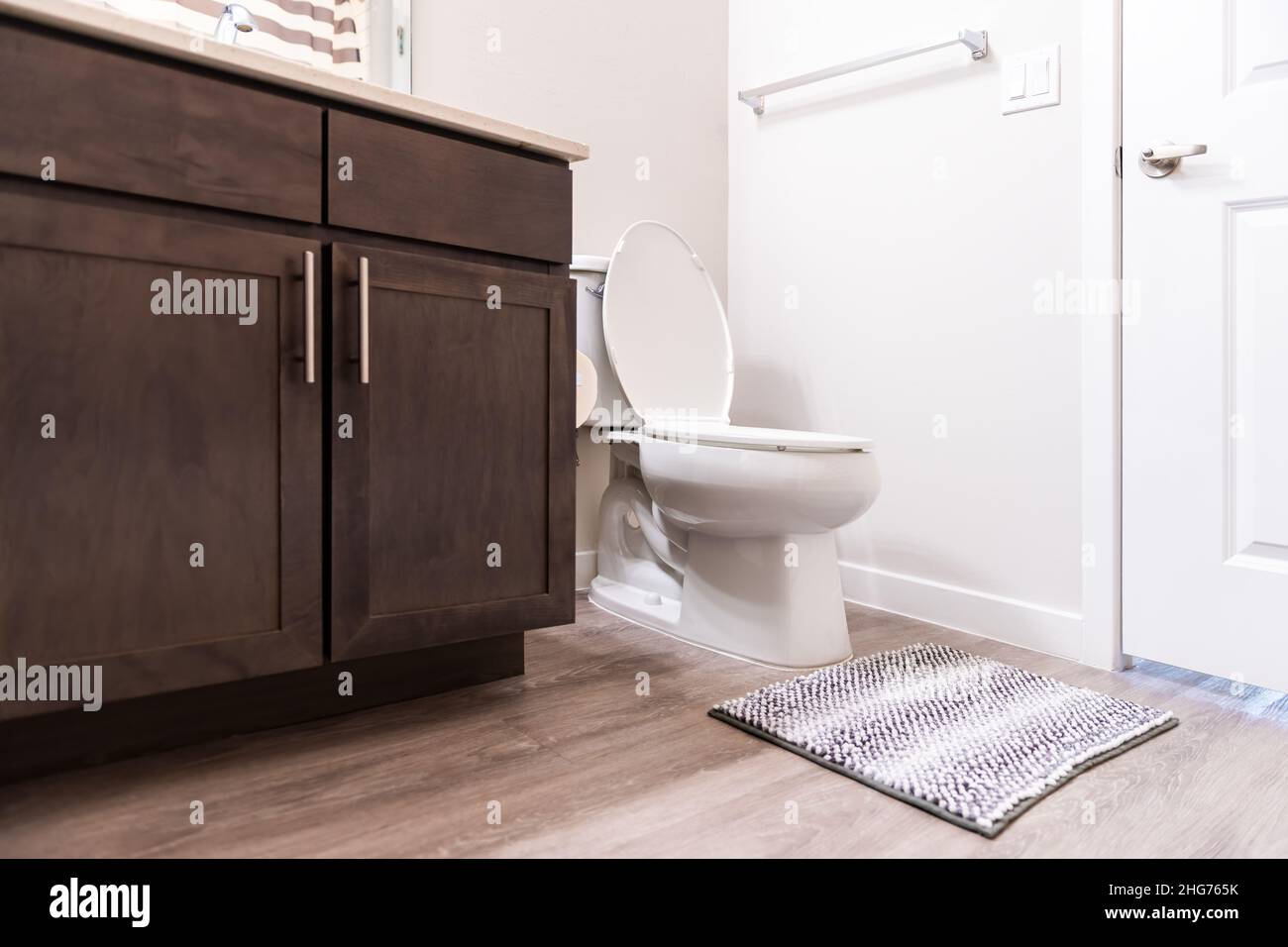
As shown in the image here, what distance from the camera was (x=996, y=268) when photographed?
1.78 metres

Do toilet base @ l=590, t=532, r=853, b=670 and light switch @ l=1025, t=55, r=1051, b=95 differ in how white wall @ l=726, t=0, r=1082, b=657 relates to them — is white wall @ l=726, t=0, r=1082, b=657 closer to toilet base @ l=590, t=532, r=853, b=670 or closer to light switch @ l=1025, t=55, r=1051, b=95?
light switch @ l=1025, t=55, r=1051, b=95

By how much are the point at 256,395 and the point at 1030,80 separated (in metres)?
1.58

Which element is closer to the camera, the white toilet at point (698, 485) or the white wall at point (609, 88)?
the white toilet at point (698, 485)

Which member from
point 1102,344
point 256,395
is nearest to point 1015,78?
point 1102,344

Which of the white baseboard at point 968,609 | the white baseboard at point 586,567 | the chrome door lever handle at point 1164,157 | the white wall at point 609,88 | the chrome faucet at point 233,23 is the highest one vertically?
the white wall at point 609,88

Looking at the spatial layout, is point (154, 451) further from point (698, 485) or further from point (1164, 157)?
point (1164, 157)

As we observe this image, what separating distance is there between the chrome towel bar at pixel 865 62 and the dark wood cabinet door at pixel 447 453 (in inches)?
42.3

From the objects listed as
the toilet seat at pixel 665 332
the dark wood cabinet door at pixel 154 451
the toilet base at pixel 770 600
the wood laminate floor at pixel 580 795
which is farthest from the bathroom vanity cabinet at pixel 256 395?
the toilet seat at pixel 665 332

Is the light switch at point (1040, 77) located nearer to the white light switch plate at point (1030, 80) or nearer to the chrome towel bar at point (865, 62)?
the white light switch plate at point (1030, 80)

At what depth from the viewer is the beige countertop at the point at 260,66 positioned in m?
0.89

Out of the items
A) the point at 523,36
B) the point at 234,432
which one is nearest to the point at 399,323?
the point at 234,432

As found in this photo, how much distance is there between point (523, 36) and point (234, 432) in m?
1.37

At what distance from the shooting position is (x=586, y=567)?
84.2 inches
